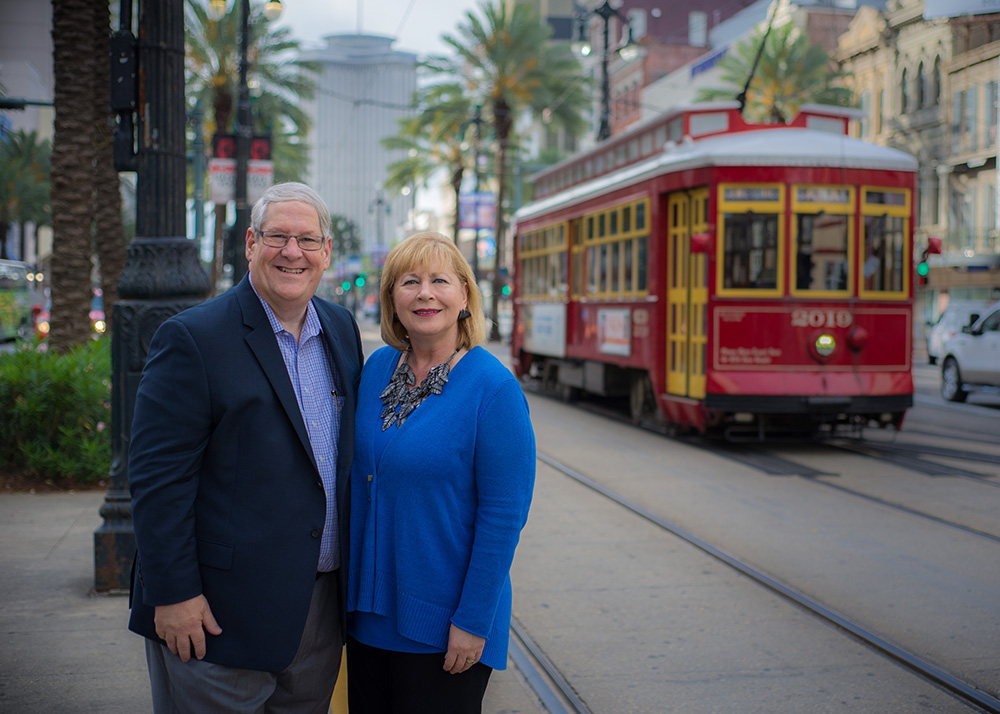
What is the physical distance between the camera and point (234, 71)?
2945 centimetres

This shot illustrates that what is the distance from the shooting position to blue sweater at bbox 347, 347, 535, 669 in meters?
2.68

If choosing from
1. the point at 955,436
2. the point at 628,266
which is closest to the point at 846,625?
the point at 628,266

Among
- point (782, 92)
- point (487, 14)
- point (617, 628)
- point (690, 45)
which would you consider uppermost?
point (690, 45)

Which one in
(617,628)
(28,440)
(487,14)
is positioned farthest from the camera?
(487,14)

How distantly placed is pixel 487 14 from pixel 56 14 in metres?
23.4

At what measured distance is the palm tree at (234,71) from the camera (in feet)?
93.1

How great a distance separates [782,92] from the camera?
3334 centimetres

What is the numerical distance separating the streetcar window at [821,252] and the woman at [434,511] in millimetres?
8983

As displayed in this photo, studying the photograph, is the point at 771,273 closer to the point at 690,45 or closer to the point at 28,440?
the point at 28,440

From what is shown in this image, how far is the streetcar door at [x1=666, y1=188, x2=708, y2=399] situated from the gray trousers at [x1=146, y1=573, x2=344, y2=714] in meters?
8.71

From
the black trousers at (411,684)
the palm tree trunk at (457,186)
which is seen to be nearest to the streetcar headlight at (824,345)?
the black trousers at (411,684)

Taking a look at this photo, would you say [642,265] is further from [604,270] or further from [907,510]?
[907,510]

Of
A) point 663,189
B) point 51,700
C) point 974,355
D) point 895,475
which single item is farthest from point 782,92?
point 51,700

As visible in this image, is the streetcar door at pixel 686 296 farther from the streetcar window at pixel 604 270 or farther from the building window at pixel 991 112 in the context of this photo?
the building window at pixel 991 112
